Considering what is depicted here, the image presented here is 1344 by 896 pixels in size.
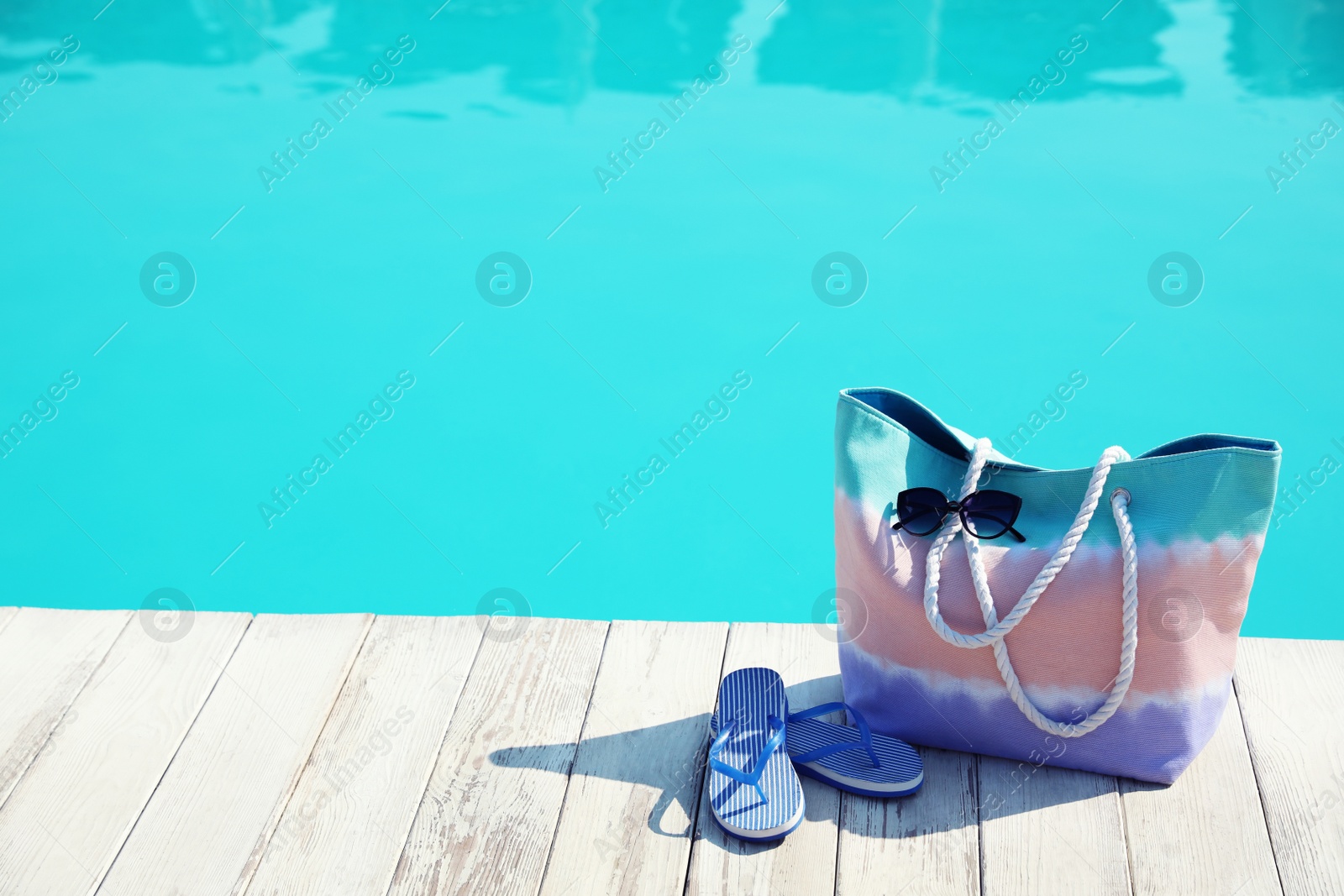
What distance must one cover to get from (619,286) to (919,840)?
2.47 metres

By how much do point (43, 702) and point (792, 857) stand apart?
1177 mm

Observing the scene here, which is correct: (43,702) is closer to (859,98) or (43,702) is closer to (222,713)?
(222,713)

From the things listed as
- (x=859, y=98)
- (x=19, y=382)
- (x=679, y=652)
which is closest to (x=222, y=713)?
(x=679, y=652)

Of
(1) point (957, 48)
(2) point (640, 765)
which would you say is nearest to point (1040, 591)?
(2) point (640, 765)

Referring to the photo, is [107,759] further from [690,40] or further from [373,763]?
[690,40]

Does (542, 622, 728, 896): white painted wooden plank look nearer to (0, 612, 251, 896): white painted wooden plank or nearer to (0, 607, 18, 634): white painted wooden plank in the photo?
(0, 612, 251, 896): white painted wooden plank

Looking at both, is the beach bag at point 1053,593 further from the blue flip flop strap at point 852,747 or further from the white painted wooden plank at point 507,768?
the white painted wooden plank at point 507,768

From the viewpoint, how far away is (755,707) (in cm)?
152

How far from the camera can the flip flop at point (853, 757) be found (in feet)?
4.68

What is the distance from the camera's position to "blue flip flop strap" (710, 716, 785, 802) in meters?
1.40

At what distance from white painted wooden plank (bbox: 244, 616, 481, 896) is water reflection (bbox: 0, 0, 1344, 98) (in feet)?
11.8

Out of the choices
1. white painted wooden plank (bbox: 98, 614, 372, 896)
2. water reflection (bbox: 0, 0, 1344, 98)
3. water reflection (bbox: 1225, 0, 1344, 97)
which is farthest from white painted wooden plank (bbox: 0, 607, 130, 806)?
water reflection (bbox: 1225, 0, 1344, 97)

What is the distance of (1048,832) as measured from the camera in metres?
1.37

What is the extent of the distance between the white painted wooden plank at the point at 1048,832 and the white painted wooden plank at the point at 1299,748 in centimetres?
20
